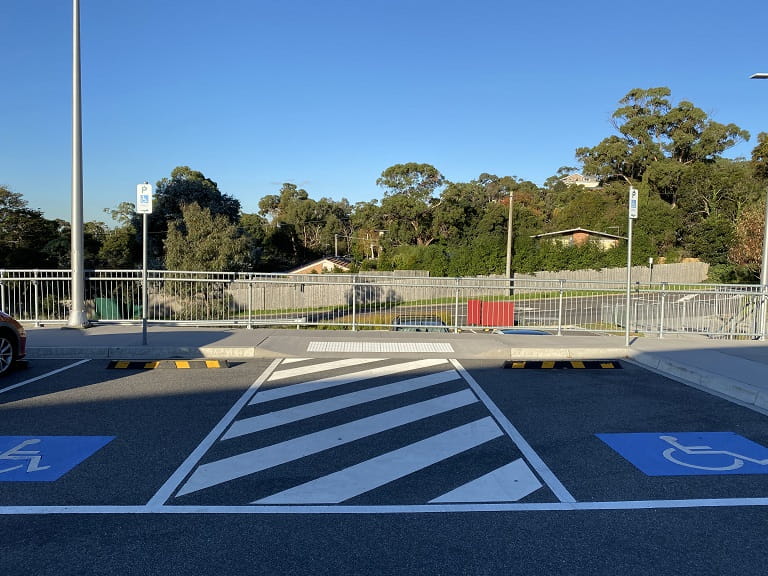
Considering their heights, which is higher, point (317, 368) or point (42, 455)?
point (317, 368)

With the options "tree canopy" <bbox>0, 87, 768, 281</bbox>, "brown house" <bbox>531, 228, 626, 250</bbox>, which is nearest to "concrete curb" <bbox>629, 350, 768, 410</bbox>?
"tree canopy" <bbox>0, 87, 768, 281</bbox>

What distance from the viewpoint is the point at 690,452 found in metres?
6.19

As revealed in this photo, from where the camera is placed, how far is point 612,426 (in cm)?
707

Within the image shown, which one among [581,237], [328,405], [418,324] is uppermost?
[581,237]

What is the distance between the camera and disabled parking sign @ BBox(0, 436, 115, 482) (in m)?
5.35

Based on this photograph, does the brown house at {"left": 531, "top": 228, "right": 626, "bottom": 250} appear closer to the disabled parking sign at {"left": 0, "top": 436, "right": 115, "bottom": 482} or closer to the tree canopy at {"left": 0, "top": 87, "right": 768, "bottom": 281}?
the tree canopy at {"left": 0, "top": 87, "right": 768, "bottom": 281}

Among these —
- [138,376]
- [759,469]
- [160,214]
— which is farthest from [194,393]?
[160,214]

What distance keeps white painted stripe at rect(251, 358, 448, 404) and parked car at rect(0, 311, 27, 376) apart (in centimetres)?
423

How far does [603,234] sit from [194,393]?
54024 mm

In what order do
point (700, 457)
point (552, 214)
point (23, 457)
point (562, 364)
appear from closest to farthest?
point (23, 457)
point (700, 457)
point (562, 364)
point (552, 214)

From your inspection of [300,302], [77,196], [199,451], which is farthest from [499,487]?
[77,196]

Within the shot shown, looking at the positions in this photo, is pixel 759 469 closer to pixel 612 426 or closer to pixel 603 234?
pixel 612 426

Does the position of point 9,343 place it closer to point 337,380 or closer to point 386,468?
point 337,380

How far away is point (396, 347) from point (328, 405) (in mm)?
4377
